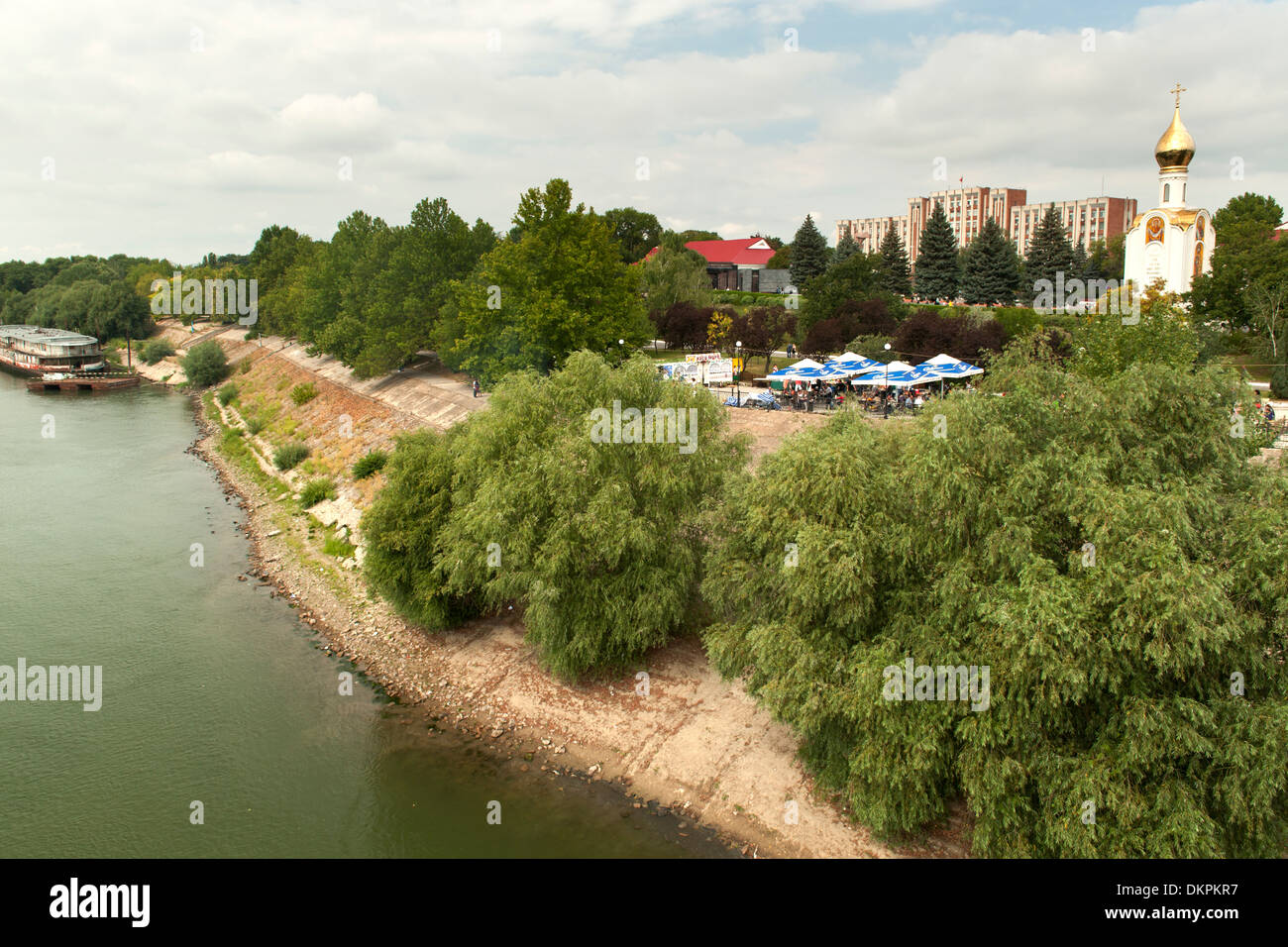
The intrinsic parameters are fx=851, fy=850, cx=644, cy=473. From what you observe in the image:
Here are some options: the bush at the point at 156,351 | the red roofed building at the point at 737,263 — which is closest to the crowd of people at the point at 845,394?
the red roofed building at the point at 737,263

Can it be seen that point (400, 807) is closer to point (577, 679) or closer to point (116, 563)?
point (577, 679)

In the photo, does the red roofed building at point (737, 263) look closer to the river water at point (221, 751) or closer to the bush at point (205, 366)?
the bush at point (205, 366)

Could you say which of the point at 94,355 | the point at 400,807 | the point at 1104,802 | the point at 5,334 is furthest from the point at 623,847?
the point at 5,334

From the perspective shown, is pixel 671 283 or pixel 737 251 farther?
pixel 737 251

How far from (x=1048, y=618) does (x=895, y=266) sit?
68.9 metres

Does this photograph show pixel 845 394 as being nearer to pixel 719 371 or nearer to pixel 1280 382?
pixel 719 371

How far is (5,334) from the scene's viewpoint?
10112 centimetres

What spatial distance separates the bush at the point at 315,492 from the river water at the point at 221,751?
4745mm

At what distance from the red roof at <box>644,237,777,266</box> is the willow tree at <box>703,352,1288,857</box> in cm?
9472

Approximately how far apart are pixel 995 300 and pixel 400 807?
219 feet

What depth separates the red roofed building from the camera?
106875 millimetres

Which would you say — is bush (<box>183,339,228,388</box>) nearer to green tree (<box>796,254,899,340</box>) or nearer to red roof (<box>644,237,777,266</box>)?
red roof (<box>644,237,777,266</box>)

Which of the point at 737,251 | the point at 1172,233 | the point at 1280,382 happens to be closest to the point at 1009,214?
the point at 737,251

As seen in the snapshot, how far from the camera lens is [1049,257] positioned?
2896 inches
